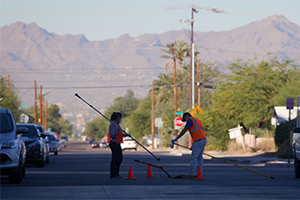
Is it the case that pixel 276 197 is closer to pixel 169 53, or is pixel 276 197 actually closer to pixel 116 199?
pixel 116 199

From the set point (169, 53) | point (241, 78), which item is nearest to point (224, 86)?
point (241, 78)

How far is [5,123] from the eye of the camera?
14.5m

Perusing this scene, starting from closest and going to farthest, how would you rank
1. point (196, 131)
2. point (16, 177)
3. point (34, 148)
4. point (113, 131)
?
point (16, 177)
point (113, 131)
point (196, 131)
point (34, 148)

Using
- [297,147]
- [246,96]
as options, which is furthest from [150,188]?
[246,96]

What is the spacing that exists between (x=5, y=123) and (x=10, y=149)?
38.2 inches

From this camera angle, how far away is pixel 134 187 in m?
13.2

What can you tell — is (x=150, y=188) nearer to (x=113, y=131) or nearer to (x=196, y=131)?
(x=113, y=131)

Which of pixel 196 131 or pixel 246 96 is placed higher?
pixel 246 96

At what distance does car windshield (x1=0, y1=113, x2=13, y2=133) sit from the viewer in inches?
565

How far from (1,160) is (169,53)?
235 ft

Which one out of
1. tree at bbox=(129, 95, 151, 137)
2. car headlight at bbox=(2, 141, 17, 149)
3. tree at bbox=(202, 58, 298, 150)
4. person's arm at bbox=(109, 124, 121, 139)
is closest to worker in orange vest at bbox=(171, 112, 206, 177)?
person's arm at bbox=(109, 124, 121, 139)

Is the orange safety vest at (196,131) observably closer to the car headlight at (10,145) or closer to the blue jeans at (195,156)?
the blue jeans at (195,156)

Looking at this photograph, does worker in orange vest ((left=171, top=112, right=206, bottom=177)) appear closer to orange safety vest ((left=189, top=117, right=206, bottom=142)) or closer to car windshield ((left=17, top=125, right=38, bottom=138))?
orange safety vest ((left=189, top=117, right=206, bottom=142))

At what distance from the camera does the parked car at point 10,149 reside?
13.7 meters
